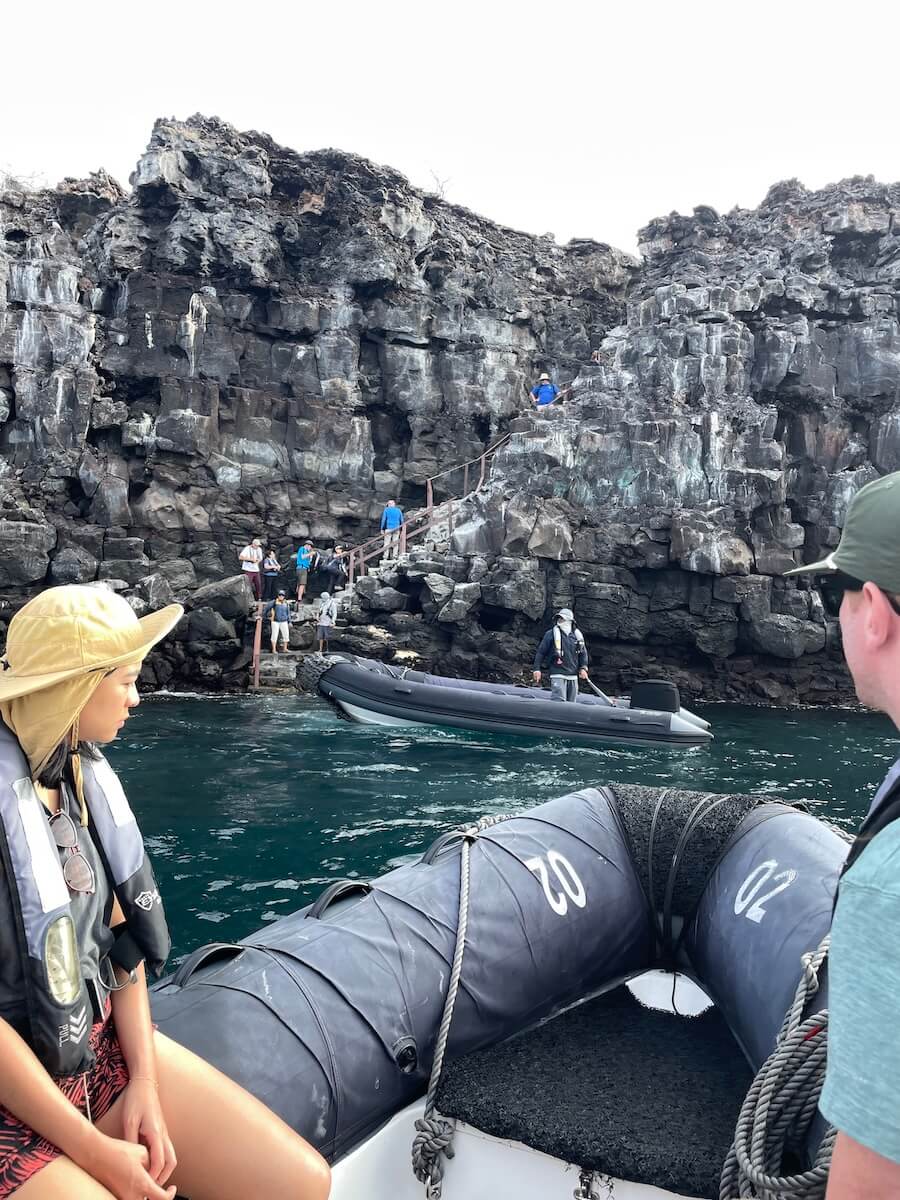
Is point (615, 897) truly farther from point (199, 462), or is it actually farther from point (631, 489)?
point (199, 462)

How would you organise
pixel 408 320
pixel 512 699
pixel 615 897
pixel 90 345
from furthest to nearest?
pixel 408 320, pixel 90 345, pixel 512 699, pixel 615 897

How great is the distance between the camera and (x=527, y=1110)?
2682mm

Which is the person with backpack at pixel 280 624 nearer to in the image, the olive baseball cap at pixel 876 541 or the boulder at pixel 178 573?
the boulder at pixel 178 573

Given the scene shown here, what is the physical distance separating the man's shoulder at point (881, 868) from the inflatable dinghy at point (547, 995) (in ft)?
4.53

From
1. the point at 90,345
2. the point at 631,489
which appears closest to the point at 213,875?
the point at 631,489

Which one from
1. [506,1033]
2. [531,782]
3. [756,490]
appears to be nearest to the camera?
[506,1033]

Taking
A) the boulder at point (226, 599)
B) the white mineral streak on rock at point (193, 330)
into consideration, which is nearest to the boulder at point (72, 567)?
the boulder at point (226, 599)

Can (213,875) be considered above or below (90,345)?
below

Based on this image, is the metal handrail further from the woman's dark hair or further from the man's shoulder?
the man's shoulder

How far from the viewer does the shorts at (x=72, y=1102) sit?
151cm

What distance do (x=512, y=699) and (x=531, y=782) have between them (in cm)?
244

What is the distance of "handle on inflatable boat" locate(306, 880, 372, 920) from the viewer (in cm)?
326

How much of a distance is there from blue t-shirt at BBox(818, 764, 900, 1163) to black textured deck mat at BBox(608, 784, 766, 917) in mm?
2697

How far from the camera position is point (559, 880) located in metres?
3.44
